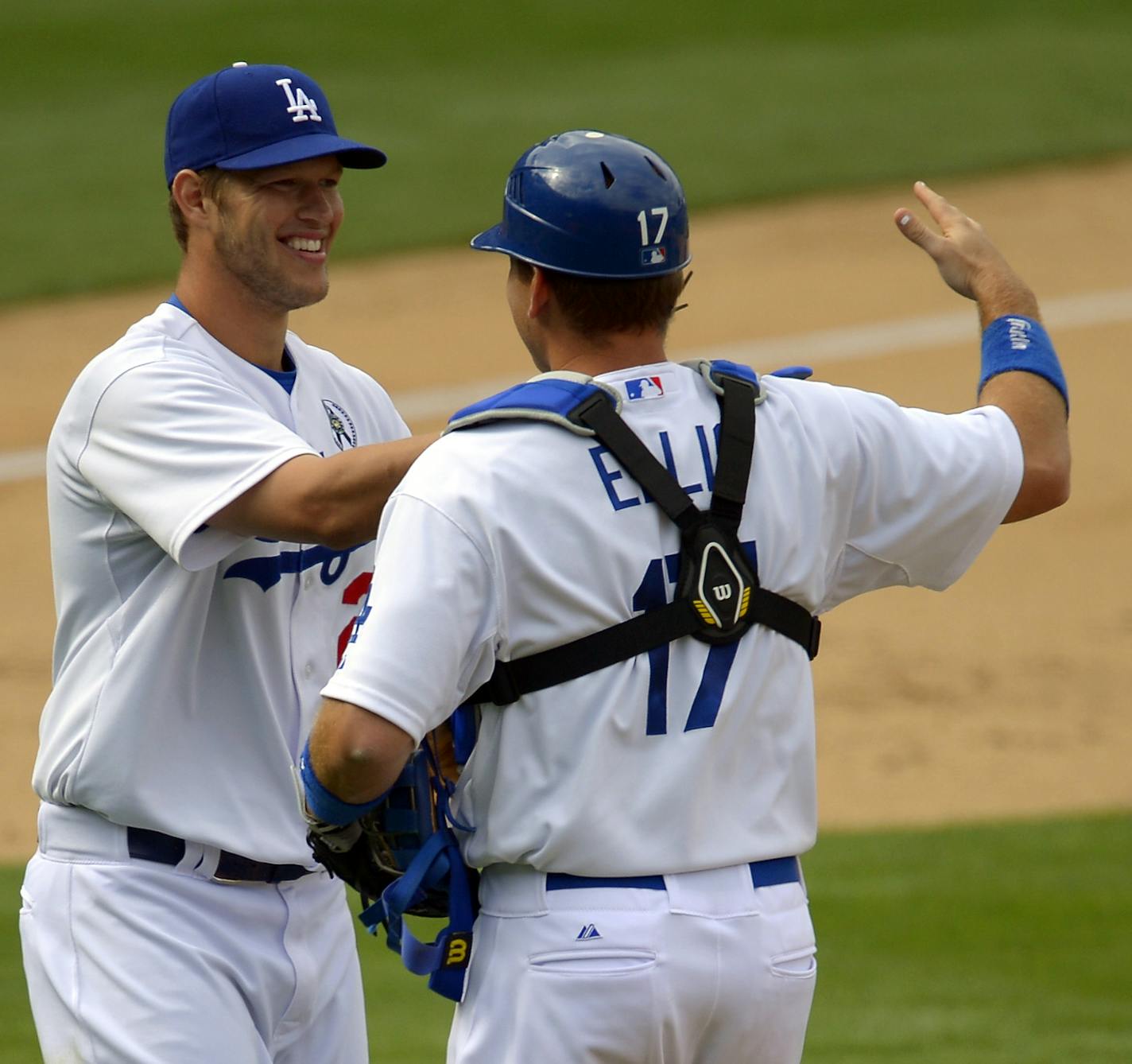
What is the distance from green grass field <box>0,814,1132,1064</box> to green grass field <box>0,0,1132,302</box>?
27.0 feet

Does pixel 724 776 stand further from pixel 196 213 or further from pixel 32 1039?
pixel 32 1039

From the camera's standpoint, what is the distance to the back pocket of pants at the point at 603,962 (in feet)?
8.97

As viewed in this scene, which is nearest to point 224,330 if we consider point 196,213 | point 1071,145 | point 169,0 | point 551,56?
point 196,213

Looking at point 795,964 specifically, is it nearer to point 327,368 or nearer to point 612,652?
point 612,652

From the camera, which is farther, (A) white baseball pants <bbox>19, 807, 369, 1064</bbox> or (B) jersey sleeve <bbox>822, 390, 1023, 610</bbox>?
(A) white baseball pants <bbox>19, 807, 369, 1064</bbox>

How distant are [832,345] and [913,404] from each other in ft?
3.91

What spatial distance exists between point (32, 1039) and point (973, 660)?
5423mm

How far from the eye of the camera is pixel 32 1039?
610 cm

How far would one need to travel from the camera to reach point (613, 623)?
2758mm

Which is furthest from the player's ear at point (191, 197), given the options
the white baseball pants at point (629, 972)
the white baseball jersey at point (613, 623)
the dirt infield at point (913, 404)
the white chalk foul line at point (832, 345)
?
the white chalk foul line at point (832, 345)

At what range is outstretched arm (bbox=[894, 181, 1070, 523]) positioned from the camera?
3117mm

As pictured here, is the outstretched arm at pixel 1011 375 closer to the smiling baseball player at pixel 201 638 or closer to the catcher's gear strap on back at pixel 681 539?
the catcher's gear strap on back at pixel 681 539

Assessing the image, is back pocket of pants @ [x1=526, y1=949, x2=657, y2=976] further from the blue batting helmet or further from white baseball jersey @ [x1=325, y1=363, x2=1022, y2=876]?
the blue batting helmet

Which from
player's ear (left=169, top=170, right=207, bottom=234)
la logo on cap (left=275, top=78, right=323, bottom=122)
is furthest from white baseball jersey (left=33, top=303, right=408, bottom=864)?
la logo on cap (left=275, top=78, right=323, bottom=122)
